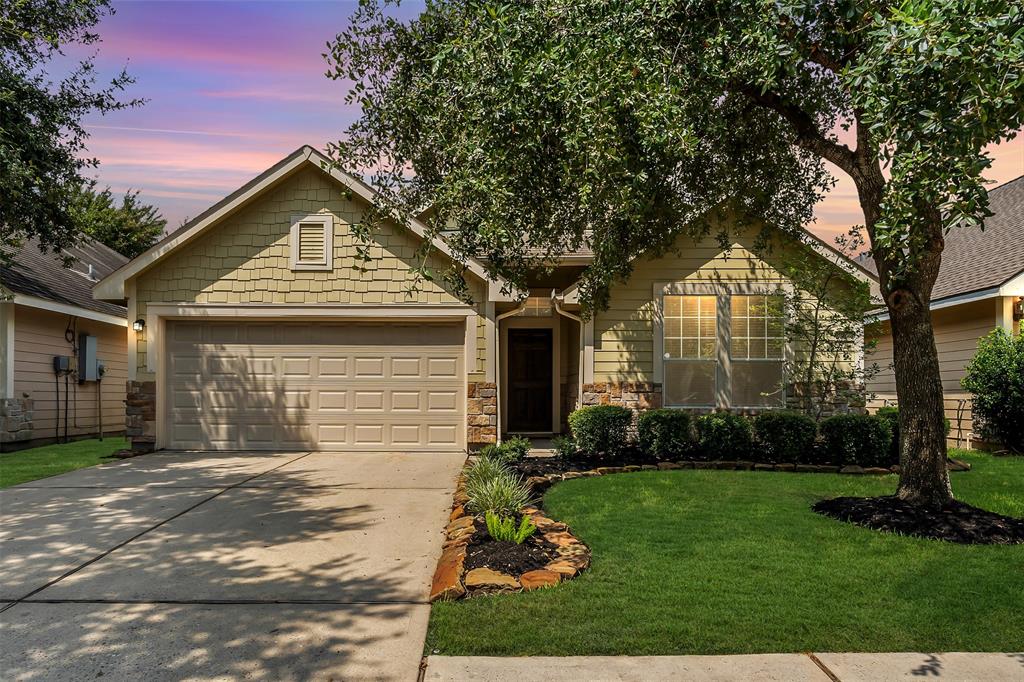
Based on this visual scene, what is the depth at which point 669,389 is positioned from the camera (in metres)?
11.1

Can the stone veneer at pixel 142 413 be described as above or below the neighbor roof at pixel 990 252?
below

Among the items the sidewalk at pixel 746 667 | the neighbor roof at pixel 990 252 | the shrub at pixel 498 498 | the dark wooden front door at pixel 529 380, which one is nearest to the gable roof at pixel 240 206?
the dark wooden front door at pixel 529 380

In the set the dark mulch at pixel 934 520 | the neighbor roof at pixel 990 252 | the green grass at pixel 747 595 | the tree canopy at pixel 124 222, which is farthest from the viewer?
the tree canopy at pixel 124 222

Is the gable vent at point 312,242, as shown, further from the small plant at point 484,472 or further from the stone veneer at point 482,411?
the small plant at point 484,472

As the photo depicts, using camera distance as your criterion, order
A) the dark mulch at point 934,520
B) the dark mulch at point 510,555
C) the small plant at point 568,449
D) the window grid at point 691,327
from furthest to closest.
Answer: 1. the window grid at point 691,327
2. the small plant at point 568,449
3. the dark mulch at point 934,520
4. the dark mulch at point 510,555

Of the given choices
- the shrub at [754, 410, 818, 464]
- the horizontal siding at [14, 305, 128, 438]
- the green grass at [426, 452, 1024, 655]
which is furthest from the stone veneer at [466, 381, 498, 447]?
the horizontal siding at [14, 305, 128, 438]

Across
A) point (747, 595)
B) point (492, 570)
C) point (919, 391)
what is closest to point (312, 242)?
point (492, 570)

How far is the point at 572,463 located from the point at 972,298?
7.82 meters

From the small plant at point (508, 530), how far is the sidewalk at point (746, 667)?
162 centimetres

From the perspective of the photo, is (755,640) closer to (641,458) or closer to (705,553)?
(705,553)

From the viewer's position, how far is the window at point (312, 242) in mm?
11250

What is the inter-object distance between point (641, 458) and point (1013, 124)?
640cm

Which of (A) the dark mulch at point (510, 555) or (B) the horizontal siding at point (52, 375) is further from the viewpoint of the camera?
(B) the horizontal siding at point (52, 375)

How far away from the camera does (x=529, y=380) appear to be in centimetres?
1407
